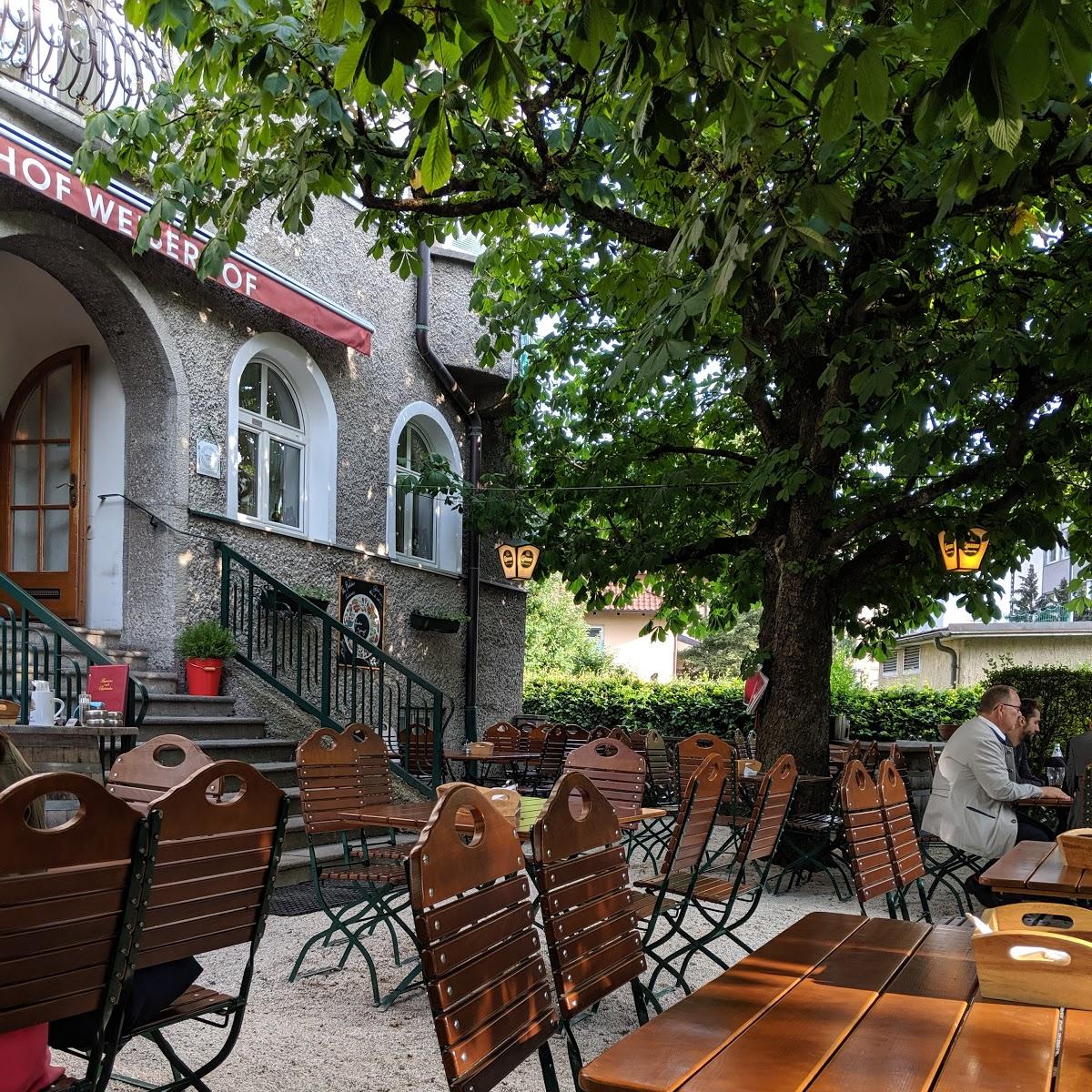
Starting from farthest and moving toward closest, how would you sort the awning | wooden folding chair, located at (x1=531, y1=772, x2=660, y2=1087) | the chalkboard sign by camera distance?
the chalkboard sign < the awning < wooden folding chair, located at (x1=531, y1=772, x2=660, y2=1087)

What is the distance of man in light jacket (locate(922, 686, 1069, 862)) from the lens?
573 centimetres


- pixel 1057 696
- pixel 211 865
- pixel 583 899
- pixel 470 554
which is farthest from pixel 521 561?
pixel 583 899

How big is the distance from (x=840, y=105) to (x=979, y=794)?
416 cm

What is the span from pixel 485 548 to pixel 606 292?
24.9 feet

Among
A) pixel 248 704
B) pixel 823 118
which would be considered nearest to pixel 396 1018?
pixel 823 118

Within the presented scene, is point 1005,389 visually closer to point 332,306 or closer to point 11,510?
point 332,306

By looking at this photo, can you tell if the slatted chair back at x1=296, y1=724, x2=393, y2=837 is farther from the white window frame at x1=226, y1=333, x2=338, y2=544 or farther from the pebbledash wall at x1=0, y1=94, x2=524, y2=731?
the white window frame at x1=226, y1=333, x2=338, y2=544

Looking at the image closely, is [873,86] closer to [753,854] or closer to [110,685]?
[753,854]

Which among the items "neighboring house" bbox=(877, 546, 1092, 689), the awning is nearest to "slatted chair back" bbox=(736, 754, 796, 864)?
the awning

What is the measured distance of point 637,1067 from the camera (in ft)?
5.35

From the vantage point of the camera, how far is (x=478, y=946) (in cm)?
205

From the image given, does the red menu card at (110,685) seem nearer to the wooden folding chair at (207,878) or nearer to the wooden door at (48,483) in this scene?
the wooden door at (48,483)

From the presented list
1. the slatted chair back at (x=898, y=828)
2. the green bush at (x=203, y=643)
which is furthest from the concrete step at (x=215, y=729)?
the slatted chair back at (x=898, y=828)

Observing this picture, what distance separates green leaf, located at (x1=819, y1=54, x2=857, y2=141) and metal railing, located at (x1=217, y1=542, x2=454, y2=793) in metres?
6.45
